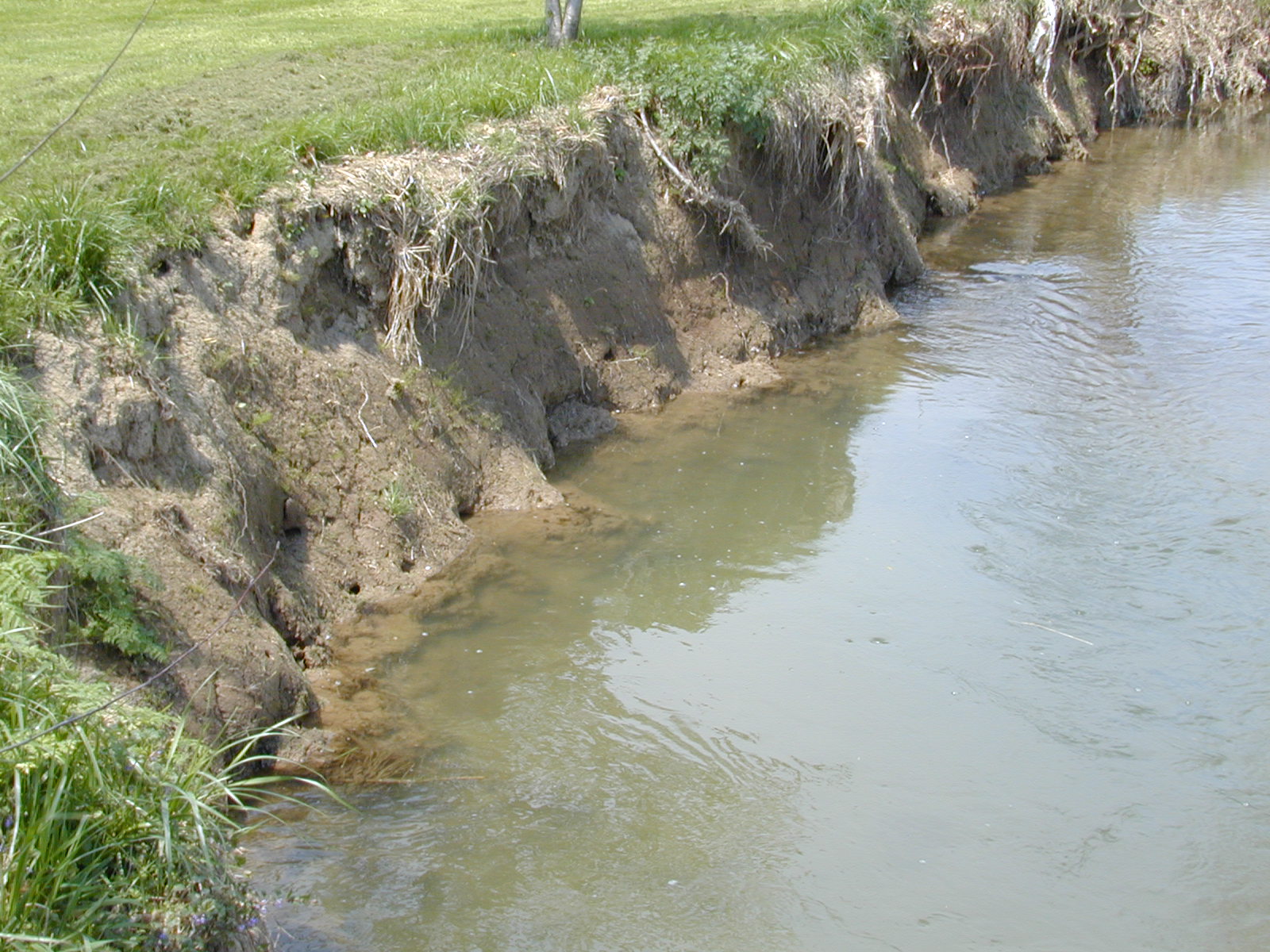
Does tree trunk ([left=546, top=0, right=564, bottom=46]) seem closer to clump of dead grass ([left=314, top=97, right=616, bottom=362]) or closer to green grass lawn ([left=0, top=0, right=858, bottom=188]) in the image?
green grass lawn ([left=0, top=0, right=858, bottom=188])

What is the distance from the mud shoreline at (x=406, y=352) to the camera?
206 inches

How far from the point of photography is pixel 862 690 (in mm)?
5492

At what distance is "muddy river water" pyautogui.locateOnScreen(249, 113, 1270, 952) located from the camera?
424cm

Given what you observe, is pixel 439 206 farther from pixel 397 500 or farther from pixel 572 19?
Result: pixel 572 19

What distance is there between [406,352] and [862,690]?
3359mm

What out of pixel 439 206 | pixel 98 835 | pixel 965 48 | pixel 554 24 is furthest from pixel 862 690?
pixel 965 48

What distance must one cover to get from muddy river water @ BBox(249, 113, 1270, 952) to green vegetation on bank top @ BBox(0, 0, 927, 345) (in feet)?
7.33

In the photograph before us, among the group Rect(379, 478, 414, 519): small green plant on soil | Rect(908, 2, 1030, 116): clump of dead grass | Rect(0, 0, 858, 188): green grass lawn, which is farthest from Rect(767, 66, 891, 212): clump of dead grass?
Rect(379, 478, 414, 519): small green plant on soil

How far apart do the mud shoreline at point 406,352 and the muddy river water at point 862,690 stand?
381mm

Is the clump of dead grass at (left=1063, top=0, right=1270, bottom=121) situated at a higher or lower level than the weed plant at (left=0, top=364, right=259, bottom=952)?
higher

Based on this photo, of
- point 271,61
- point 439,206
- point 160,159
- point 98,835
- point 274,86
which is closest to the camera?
point 98,835

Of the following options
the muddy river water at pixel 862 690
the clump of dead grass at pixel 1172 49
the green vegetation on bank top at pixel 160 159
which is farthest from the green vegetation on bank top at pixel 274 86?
the clump of dead grass at pixel 1172 49

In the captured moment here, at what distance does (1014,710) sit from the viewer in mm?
5336

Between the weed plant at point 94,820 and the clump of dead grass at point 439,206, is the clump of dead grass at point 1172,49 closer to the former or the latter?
the clump of dead grass at point 439,206
